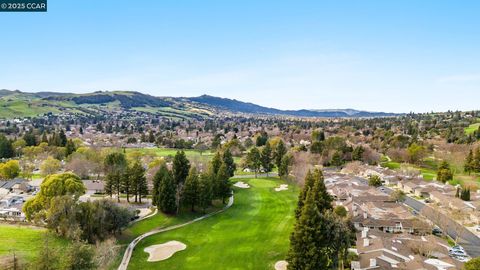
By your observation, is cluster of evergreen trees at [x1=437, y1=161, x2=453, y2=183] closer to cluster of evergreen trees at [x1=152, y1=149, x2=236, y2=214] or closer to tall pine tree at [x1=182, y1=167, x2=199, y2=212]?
cluster of evergreen trees at [x1=152, y1=149, x2=236, y2=214]

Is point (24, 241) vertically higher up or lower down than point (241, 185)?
higher up

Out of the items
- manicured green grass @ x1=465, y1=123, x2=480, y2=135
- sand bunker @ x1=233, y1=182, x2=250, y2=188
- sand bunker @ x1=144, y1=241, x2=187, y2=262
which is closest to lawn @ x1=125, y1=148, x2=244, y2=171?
sand bunker @ x1=233, y1=182, x2=250, y2=188

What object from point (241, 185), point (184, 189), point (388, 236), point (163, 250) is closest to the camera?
point (163, 250)

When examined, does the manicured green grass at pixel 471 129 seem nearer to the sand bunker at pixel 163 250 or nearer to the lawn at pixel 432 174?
the lawn at pixel 432 174

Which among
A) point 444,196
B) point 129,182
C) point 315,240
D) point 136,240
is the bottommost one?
point 136,240

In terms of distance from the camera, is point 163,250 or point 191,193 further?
point 191,193

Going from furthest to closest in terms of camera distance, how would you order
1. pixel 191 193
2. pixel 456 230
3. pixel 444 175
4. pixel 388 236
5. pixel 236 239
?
pixel 444 175
pixel 191 193
pixel 456 230
pixel 236 239
pixel 388 236

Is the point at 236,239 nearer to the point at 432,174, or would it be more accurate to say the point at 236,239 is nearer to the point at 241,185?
the point at 241,185

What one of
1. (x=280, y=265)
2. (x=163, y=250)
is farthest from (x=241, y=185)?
(x=280, y=265)
